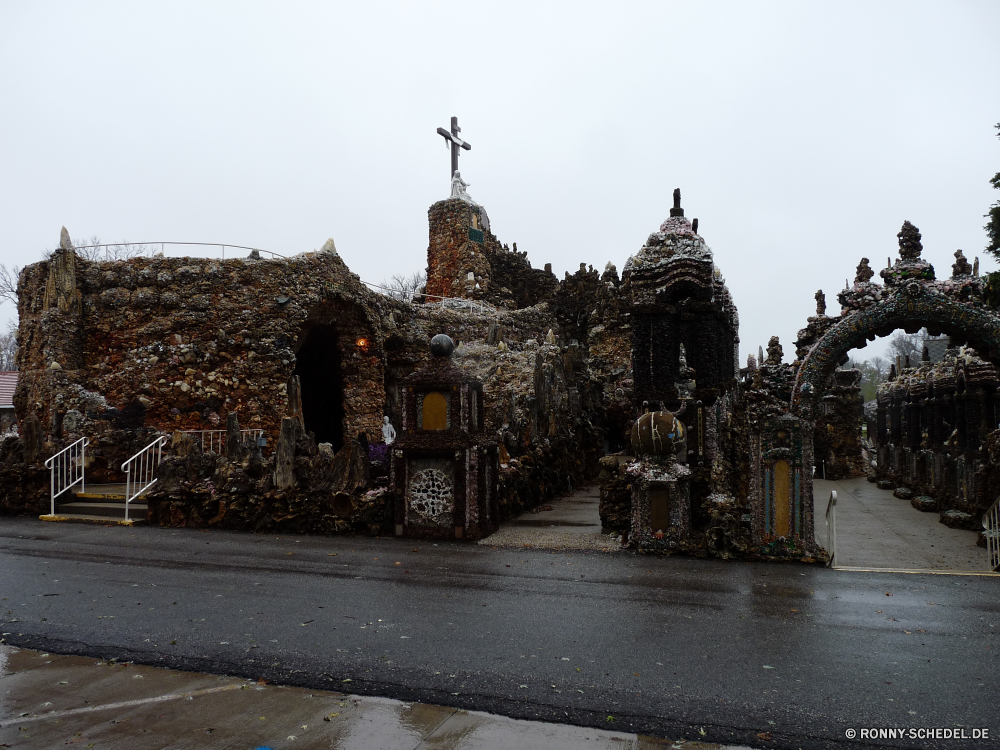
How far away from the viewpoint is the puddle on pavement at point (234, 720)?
3654 mm

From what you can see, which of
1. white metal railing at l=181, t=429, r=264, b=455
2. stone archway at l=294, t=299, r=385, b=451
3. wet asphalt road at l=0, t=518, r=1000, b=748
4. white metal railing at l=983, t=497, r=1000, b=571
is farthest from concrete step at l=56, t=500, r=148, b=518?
white metal railing at l=983, t=497, r=1000, b=571

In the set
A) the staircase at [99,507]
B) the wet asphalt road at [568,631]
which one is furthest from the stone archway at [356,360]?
the wet asphalt road at [568,631]

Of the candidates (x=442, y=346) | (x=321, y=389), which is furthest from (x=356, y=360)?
(x=442, y=346)

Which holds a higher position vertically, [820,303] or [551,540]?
[820,303]

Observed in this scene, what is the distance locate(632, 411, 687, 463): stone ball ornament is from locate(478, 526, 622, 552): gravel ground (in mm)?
1440

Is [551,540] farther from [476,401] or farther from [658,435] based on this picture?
[476,401]

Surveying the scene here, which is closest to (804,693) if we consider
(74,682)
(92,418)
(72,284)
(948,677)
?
(948,677)

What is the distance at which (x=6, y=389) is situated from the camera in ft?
100

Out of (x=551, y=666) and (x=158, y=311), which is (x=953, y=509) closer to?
(x=551, y=666)

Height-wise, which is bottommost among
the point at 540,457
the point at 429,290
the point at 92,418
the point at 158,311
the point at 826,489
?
the point at 826,489

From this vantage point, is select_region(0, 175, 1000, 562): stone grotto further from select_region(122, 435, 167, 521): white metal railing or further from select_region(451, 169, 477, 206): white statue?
select_region(451, 169, 477, 206): white statue

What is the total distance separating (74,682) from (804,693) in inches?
194

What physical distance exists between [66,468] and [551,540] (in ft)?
31.9

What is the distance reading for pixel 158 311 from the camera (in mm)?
14828
